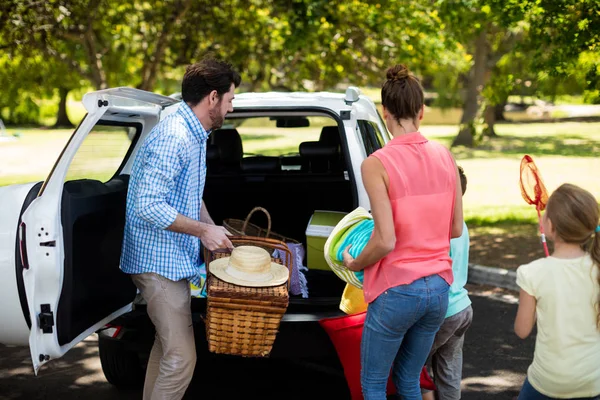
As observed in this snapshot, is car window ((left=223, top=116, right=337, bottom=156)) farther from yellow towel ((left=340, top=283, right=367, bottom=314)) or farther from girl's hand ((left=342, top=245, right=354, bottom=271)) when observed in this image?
girl's hand ((left=342, top=245, right=354, bottom=271))

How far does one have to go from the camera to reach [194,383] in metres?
5.37

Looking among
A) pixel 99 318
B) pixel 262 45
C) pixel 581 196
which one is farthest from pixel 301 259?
pixel 262 45

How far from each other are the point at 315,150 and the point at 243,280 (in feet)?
8.58

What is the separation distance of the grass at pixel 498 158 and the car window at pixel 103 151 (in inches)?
3.8

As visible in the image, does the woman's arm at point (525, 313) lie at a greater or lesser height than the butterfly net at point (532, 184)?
lesser

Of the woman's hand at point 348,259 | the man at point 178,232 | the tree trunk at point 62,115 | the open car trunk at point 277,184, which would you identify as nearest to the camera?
the woman's hand at point 348,259

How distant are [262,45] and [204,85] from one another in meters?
12.7

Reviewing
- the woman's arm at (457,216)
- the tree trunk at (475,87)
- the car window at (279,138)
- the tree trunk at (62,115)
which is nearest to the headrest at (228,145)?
the woman's arm at (457,216)

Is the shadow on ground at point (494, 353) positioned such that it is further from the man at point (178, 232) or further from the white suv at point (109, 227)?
the man at point (178, 232)

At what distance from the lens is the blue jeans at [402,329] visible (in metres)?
3.22

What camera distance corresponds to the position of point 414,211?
3.22 m

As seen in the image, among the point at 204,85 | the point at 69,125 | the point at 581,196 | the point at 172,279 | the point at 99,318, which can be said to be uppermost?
the point at 204,85

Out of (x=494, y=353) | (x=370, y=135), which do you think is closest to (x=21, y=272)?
(x=370, y=135)

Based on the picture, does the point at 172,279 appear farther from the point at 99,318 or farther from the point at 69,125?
the point at 69,125
